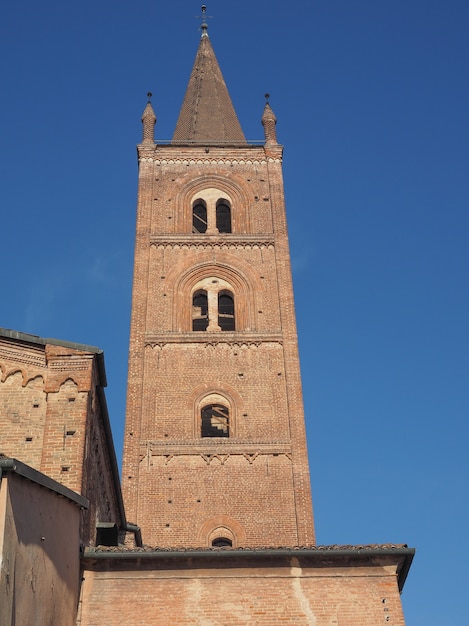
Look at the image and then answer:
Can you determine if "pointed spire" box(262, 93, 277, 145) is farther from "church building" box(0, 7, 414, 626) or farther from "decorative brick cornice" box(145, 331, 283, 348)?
"decorative brick cornice" box(145, 331, 283, 348)

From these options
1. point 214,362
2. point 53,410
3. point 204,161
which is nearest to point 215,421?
point 214,362

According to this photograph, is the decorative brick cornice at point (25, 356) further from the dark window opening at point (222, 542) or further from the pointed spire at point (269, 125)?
the pointed spire at point (269, 125)

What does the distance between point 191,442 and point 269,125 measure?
13.2m

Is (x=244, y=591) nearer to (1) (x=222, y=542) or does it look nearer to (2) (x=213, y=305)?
(1) (x=222, y=542)

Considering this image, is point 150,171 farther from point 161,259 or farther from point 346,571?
point 346,571

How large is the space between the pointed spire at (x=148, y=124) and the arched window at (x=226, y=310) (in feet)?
22.9

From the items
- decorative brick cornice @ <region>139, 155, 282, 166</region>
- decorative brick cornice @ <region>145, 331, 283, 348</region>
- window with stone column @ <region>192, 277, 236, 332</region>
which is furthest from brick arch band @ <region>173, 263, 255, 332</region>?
decorative brick cornice @ <region>139, 155, 282, 166</region>

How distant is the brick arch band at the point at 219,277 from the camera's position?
2439cm

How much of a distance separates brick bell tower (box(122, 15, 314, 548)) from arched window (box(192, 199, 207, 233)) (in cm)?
4

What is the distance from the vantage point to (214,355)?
23.3 metres

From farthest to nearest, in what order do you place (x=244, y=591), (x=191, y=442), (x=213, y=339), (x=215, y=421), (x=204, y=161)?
1. (x=204, y=161)
2. (x=213, y=339)
3. (x=215, y=421)
4. (x=191, y=442)
5. (x=244, y=591)

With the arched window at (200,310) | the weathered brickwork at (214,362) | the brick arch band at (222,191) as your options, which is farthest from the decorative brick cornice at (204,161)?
the arched window at (200,310)

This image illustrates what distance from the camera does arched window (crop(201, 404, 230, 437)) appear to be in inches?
874

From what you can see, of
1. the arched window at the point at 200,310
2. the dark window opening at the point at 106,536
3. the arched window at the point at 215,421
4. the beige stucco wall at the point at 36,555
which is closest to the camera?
the beige stucco wall at the point at 36,555
